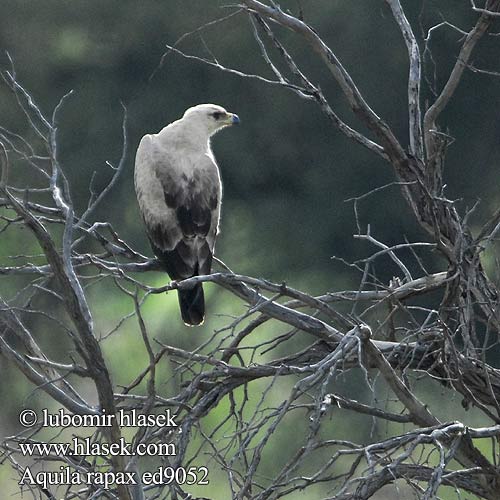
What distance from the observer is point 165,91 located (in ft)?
35.3

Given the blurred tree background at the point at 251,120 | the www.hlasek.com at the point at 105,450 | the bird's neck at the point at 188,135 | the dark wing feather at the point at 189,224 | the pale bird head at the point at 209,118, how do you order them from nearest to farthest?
the www.hlasek.com at the point at 105,450
the dark wing feather at the point at 189,224
the bird's neck at the point at 188,135
the pale bird head at the point at 209,118
the blurred tree background at the point at 251,120

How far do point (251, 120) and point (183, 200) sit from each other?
229 inches

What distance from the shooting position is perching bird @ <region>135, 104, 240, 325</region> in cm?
490

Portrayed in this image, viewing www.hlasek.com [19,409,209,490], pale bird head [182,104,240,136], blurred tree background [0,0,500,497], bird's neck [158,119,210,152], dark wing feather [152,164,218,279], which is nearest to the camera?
www.hlasek.com [19,409,209,490]

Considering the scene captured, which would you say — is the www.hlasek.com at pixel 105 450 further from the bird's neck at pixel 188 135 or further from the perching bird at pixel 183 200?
the bird's neck at pixel 188 135

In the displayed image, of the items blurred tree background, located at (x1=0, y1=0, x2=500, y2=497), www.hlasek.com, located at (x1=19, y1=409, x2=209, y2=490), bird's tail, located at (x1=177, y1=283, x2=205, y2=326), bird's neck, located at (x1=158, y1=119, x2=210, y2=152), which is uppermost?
bird's neck, located at (x1=158, y1=119, x2=210, y2=152)

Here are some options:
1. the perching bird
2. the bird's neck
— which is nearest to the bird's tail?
the perching bird

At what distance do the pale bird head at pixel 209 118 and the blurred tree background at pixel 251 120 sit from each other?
9.69 feet

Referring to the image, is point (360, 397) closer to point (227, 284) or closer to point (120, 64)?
point (227, 284)

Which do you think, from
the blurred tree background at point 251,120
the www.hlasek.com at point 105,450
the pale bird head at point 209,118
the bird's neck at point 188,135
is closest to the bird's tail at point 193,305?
the bird's neck at point 188,135

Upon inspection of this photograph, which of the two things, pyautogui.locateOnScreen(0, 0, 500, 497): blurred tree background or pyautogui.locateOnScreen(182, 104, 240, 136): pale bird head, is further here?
pyautogui.locateOnScreen(0, 0, 500, 497): blurred tree background

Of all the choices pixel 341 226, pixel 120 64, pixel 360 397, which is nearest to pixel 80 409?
pixel 360 397

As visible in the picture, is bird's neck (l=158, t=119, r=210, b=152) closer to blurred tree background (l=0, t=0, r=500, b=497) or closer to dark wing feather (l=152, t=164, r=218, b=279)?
dark wing feather (l=152, t=164, r=218, b=279)

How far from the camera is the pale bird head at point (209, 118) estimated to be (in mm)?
5422
